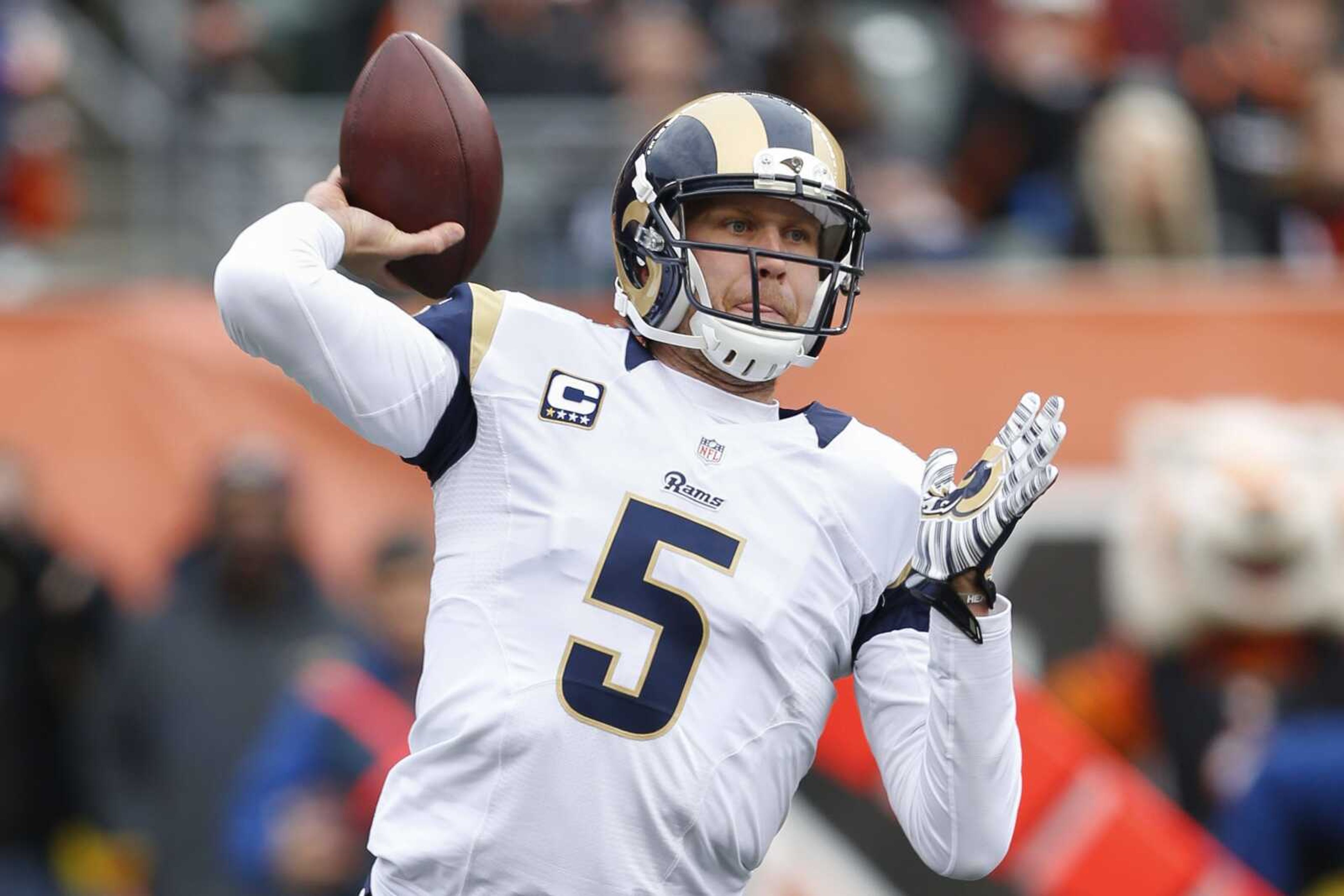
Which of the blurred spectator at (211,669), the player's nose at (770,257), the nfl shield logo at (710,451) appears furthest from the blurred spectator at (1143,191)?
the nfl shield logo at (710,451)

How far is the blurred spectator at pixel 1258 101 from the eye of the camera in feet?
25.6

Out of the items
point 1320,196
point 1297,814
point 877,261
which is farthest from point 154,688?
point 1320,196

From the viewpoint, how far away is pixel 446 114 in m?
3.38

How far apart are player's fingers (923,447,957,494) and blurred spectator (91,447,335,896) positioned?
370 centimetres

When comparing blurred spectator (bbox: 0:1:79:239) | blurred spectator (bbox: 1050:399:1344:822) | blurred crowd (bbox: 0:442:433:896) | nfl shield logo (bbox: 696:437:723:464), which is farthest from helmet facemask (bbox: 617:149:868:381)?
blurred spectator (bbox: 0:1:79:239)

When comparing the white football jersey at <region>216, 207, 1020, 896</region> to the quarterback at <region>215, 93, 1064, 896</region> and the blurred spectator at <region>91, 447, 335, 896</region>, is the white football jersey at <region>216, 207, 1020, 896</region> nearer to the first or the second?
the quarterback at <region>215, 93, 1064, 896</region>

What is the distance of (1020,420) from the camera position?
2.86m

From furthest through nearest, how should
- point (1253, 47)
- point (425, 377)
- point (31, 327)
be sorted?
point (1253, 47) → point (31, 327) → point (425, 377)

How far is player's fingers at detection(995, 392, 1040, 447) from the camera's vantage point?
2.84 metres

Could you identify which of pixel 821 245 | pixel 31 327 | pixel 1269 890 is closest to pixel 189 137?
pixel 31 327

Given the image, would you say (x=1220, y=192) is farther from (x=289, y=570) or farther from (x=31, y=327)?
(x=31, y=327)

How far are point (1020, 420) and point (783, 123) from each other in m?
0.62

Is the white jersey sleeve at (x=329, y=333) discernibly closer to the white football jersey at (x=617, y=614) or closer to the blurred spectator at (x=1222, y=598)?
the white football jersey at (x=617, y=614)

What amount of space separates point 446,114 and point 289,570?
3342 mm
